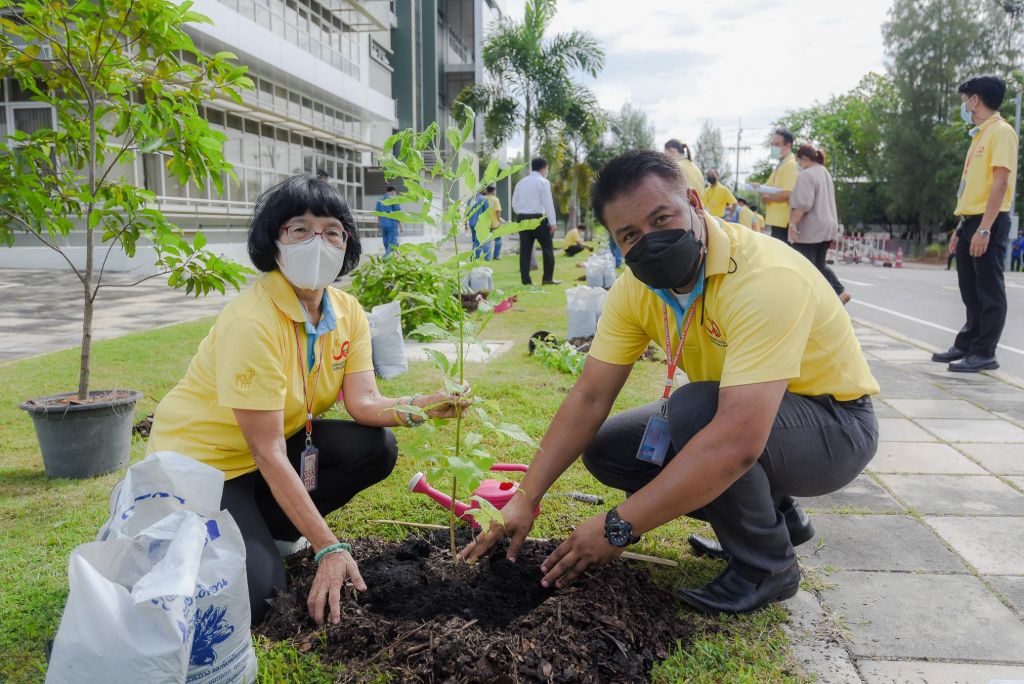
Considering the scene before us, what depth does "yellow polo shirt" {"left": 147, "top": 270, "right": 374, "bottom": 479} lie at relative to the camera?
7.54 feet

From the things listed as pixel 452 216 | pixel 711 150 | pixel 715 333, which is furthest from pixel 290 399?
pixel 711 150

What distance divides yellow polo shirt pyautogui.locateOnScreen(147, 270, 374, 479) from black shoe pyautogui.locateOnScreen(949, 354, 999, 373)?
555cm

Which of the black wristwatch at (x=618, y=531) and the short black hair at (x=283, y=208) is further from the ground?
the short black hair at (x=283, y=208)

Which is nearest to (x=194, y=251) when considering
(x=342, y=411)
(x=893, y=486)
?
(x=342, y=411)

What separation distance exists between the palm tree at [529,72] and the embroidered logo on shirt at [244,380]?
18705 mm

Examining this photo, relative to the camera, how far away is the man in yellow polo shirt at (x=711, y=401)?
6.98 ft

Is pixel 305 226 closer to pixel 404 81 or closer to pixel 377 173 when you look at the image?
pixel 377 173

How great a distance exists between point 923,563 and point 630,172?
1837mm

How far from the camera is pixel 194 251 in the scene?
3785 millimetres

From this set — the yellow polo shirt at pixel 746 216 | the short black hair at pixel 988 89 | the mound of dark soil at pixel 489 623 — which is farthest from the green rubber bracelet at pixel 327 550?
the yellow polo shirt at pixel 746 216

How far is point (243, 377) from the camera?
2283 millimetres

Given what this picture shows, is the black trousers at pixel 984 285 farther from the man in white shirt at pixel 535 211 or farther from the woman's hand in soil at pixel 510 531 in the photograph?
the man in white shirt at pixel 535 211

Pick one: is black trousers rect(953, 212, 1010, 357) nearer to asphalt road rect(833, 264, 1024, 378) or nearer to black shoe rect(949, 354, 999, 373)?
black shoe rect(949, 354, 999, 373)

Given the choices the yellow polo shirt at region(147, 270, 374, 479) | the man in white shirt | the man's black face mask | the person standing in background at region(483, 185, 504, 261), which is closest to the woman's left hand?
the yellow polo shirt at region(147, 270, 374, 479)
